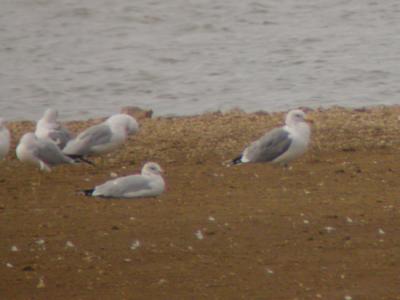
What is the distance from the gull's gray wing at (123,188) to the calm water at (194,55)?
25.1 ft

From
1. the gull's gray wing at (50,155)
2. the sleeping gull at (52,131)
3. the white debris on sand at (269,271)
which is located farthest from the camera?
the sleeping gull at (52,131)

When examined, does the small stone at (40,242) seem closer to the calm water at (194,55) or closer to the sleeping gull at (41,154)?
the sleeping gull at (41,154)

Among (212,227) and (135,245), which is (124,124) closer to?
(212,227)

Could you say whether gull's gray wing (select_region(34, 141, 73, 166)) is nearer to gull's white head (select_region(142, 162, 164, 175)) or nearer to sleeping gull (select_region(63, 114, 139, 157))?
sleeping gull (select_region(63, 114, 139, 157))

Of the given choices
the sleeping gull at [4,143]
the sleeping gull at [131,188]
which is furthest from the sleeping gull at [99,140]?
the sleeping gull at [131,188]

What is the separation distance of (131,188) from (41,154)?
1689 millimetres

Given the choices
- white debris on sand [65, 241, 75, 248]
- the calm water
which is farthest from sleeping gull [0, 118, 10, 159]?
the calm water

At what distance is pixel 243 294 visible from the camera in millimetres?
8781

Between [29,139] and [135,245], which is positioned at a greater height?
[29,139]

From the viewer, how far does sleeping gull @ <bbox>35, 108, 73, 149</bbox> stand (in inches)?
542

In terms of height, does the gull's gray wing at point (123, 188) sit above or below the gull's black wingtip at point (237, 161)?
below

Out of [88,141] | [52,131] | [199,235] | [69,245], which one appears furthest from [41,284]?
[52,131]

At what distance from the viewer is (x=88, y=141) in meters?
13.2

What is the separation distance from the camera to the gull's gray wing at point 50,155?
12672 mm
